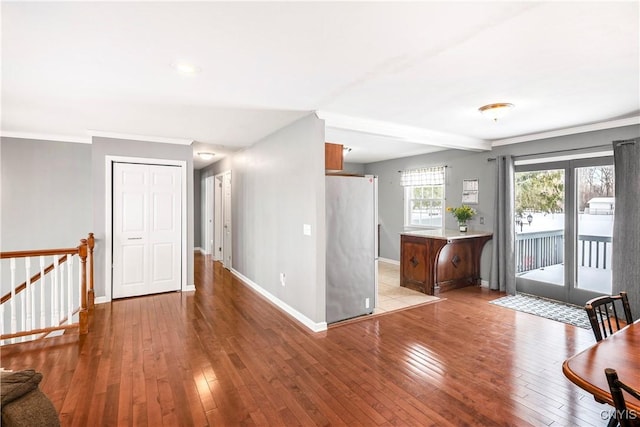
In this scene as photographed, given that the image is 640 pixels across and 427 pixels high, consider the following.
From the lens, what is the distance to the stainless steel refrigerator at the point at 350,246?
3793 mm

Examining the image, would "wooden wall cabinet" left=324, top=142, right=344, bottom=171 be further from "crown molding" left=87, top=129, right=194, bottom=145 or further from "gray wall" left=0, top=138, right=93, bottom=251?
"gray wall" left=0, top=138, right=93, bottom=251

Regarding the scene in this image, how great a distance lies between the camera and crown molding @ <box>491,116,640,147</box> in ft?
12.7

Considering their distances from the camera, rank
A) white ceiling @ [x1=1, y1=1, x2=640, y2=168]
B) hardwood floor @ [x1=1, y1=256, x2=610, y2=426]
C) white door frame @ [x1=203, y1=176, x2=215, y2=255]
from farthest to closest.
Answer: white door frame @ [x1=203, y1=176, x2=215, y2=255] < hardwood floor @ [x1=1, y1=256, x2=610, y2=426] < white ceiling @ [x1=1, y1=1, x2=640, y2=168]

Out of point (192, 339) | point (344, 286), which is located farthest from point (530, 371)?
point (192, 339)

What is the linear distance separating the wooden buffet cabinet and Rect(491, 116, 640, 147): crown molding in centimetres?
157

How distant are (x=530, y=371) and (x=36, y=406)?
3.36 m

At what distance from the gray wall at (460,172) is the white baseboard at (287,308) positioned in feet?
11.5

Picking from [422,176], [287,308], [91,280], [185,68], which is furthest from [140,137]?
[422,176]

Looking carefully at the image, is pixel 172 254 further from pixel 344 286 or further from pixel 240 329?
pixel 344 286

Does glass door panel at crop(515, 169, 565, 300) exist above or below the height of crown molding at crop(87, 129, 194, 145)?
below

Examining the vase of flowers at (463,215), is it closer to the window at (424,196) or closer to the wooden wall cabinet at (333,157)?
the window at (424,196)

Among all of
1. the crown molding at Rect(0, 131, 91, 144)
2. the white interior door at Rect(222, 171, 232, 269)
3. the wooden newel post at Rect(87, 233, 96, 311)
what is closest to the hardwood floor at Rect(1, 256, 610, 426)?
the wooden newel post at Rect(87, 233, 96, 311)

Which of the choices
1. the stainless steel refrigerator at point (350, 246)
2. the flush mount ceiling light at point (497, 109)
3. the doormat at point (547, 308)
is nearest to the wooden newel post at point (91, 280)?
the stainless steel refrigerator at point (350, 246)

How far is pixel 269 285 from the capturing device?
476 cm
